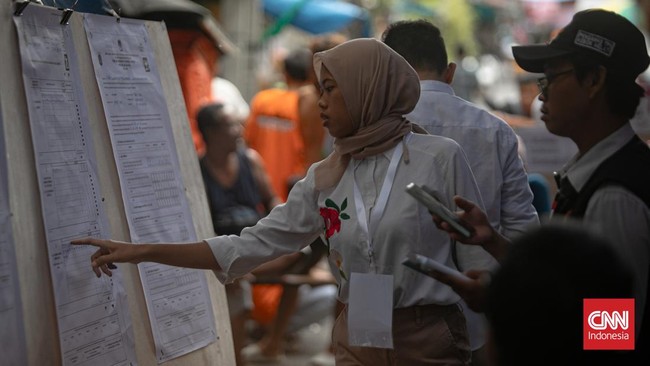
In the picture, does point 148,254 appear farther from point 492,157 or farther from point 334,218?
point 492,157

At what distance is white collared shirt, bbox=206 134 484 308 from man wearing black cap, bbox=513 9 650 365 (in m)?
0.37

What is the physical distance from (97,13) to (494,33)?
132 feet

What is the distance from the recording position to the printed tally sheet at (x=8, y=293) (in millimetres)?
3121

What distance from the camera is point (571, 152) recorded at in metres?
8.82

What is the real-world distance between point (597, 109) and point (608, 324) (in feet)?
3.11

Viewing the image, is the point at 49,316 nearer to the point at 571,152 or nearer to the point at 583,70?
the point at 583,70

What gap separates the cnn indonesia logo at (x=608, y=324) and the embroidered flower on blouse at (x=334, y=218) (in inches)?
41.0

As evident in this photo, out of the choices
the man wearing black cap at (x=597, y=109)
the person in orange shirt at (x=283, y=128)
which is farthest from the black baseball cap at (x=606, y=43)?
the person in orange shirt at (x=283, y=128)

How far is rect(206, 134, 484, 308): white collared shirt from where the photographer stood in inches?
134

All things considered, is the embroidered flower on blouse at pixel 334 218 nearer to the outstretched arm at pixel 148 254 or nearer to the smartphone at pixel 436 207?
the outstretched arm at pixel 148 254

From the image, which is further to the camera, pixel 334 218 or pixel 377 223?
pixel 334 218

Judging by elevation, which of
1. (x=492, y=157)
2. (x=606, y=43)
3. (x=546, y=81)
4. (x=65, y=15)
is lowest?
(x=492, y=157)

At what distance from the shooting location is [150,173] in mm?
4008

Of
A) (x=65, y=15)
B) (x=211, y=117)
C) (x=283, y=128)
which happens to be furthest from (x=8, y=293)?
(x=283, y=128)
